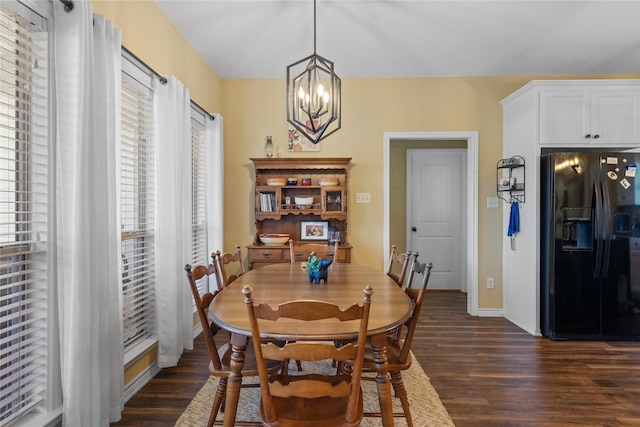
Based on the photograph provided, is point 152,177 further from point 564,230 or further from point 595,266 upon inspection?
point 595,266

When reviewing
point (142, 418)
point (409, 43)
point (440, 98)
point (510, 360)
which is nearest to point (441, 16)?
point (409, 43)

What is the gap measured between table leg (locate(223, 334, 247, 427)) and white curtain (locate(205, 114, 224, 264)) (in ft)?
7.97

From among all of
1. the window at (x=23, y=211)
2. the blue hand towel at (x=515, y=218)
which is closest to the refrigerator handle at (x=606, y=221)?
the blue hand towel at (x=515, y=218)

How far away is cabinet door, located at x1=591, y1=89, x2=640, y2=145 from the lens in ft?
11.2

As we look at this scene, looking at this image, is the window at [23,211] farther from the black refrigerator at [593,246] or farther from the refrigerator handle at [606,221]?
the refrigerator handle at [606,221]

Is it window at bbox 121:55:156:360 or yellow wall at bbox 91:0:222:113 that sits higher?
yellow wall at bbox 91:0:222:113

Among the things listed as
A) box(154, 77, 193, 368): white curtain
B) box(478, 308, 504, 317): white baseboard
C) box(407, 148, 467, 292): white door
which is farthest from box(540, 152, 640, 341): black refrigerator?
box(154, 77, 193, 368): white curtain

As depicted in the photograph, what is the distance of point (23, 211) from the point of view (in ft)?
5.02

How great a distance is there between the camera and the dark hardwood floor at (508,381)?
2.06m

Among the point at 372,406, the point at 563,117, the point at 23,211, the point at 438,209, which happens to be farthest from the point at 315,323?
the point at 438,209

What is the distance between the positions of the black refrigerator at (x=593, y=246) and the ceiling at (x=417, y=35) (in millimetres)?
1098

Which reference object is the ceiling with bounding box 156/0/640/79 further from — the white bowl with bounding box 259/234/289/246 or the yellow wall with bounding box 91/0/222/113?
the white bowl with bounding box 259/234/289/246

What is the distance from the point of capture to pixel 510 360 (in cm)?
282

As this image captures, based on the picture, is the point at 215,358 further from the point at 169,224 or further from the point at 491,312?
the point at 491,312
